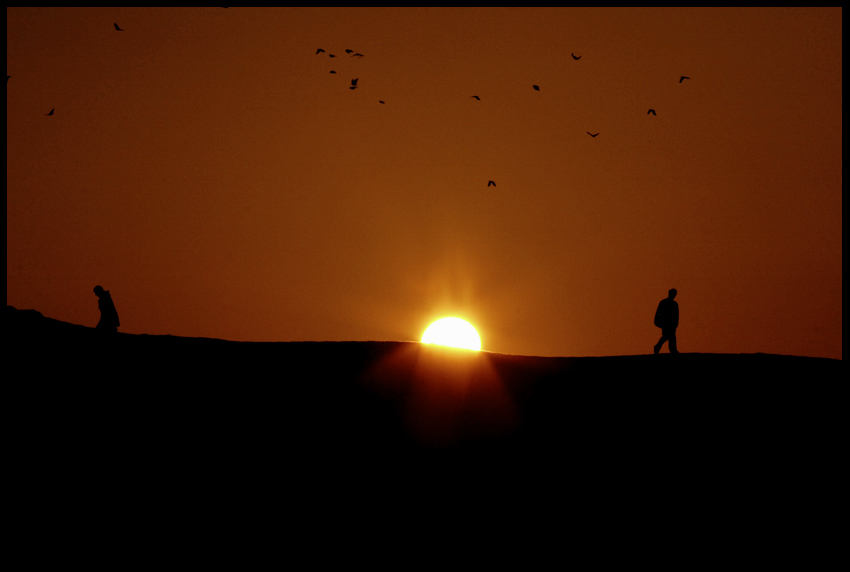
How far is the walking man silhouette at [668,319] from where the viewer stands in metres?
12.5

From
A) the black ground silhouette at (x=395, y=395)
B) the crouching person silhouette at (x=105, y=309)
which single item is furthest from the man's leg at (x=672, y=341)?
the crouching person silhouette at (x=105, y=309)

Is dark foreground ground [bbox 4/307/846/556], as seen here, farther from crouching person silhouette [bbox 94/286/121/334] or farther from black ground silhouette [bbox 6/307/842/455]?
crouching person silhouette [bbox 94/286/121/334]

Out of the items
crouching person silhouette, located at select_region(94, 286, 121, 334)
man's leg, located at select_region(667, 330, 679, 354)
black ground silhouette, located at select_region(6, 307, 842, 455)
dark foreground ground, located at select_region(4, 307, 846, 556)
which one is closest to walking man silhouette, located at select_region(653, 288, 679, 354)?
man's leg, located at select_region(667, 330, 679, 354)

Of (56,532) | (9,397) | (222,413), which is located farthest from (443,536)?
(9,397)

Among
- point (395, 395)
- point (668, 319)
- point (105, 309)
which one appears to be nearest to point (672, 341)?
point (668, 319)

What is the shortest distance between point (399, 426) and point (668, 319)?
7043mm

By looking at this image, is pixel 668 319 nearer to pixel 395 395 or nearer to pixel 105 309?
pixel 395 395

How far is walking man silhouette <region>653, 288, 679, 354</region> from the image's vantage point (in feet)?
41.1

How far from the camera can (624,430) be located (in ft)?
26.2

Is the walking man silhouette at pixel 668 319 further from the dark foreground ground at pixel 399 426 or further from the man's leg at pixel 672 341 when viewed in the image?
the dark foreground ground at pixel 399 426

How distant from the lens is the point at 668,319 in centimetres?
1252

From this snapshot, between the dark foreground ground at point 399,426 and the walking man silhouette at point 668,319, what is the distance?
3466 millimetres

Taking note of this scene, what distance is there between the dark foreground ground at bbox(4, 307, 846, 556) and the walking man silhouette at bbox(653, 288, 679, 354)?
3.47 metres

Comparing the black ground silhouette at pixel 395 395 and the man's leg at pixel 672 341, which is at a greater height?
the man's leg at pixel 672 341
